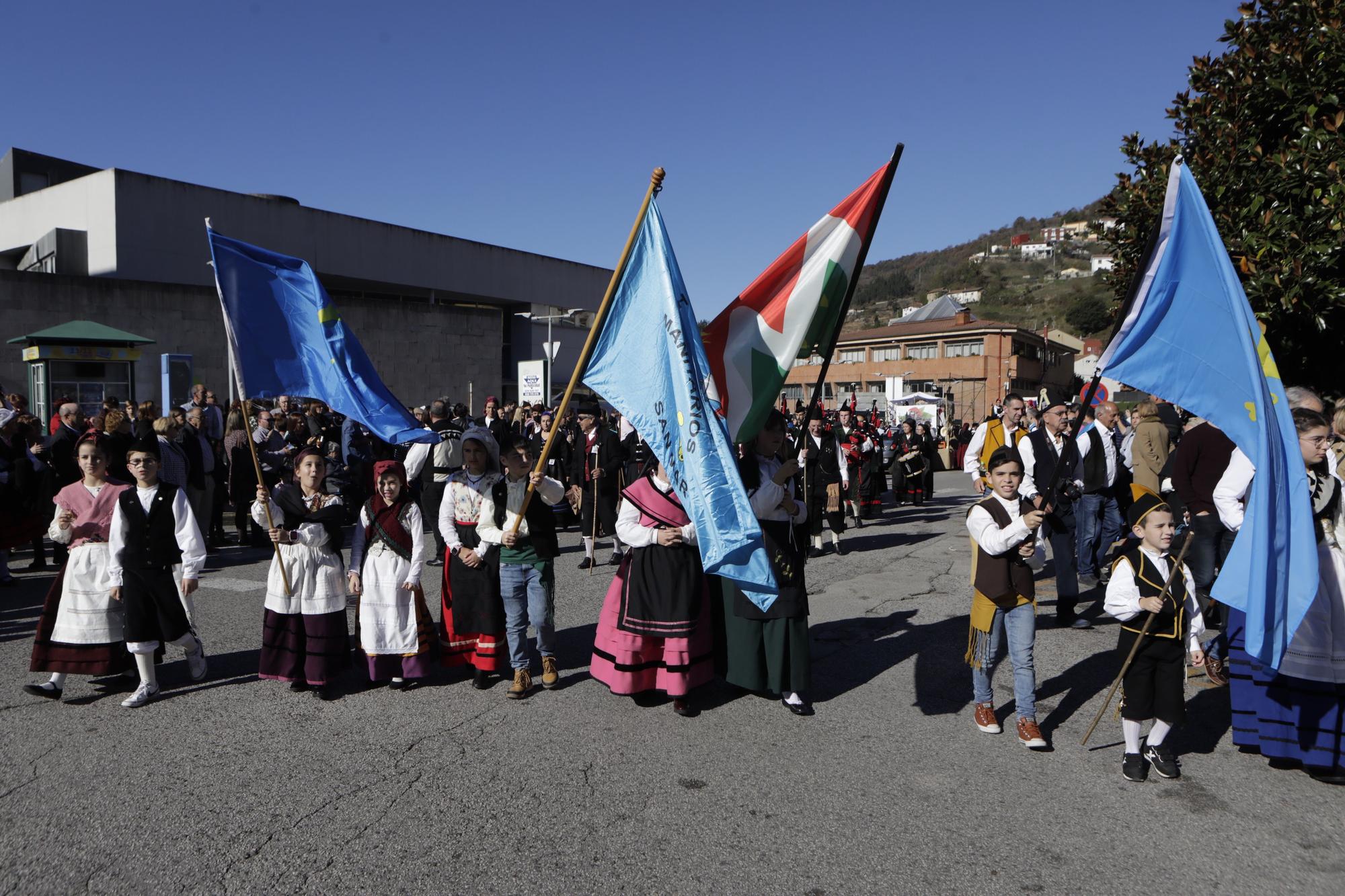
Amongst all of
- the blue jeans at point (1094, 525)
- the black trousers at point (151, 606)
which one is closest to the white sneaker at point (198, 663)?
the black trousers at point (151, 606)

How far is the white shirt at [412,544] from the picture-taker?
5.64m

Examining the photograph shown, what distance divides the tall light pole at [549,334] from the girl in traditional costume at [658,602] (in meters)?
13.9

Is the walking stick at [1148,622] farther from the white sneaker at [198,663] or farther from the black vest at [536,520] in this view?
the white sneaker at [198,663]

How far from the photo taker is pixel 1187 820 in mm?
3922

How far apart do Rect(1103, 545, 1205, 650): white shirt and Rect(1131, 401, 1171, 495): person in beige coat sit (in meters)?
4.64

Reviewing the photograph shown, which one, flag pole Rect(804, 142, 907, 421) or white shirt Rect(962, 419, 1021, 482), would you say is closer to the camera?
flag pole Rect(804, 142, 907, 421)

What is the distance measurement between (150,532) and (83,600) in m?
0.53

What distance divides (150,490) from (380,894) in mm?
3270

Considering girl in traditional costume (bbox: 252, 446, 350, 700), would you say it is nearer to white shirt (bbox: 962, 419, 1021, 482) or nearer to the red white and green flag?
the red white and green flag

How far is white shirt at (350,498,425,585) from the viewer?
18.5 ft

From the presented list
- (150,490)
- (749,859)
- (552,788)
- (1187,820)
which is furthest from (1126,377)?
(150,490)

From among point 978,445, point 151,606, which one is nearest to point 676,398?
point 151,606

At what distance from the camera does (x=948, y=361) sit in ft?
192

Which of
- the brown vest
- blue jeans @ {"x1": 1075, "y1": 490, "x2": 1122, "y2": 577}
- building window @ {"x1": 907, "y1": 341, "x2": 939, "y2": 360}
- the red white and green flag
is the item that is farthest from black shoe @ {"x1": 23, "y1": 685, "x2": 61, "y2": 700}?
building window @ {"x1": 907, "y1": 341, "x2": 939, "y2": 360}
